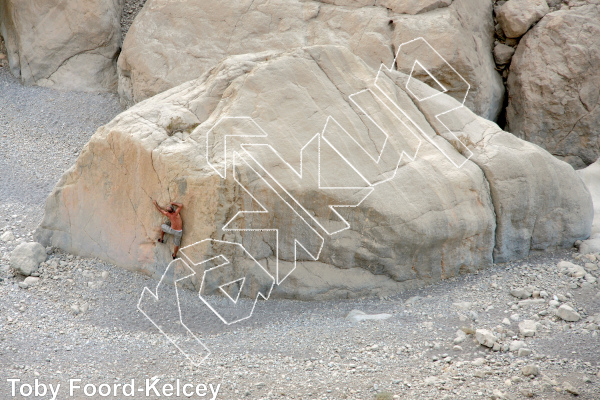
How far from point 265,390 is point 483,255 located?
2760 mm

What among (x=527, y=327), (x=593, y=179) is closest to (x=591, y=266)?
(x=527, y=327)

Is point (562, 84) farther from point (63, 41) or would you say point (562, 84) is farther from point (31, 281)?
point (63, 41)

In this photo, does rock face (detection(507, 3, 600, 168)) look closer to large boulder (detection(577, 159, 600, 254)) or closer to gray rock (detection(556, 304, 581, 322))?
large boulder (detection(577, 159, 600, 254))

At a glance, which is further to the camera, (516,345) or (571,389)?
(516,345)

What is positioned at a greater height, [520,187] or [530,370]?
[520,187]

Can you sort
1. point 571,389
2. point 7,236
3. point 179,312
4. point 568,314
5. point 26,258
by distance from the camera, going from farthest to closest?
point 7,236, point 26,258, point 179,312, point 568,314, point 571,389

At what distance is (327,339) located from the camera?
171 inches

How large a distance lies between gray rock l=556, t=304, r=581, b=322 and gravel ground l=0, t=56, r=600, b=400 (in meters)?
0.04

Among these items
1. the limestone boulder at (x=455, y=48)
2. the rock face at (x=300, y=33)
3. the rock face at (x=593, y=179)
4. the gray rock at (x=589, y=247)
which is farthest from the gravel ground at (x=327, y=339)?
the rock face at (x=300, y=33)

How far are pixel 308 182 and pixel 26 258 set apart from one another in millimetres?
2694

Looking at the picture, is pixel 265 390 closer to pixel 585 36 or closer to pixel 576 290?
pixel 576 290

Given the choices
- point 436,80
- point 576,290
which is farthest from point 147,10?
point 576,290

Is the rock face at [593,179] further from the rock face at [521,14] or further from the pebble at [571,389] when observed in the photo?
the pebble at [571,389]

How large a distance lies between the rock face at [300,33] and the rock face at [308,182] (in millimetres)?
1887
